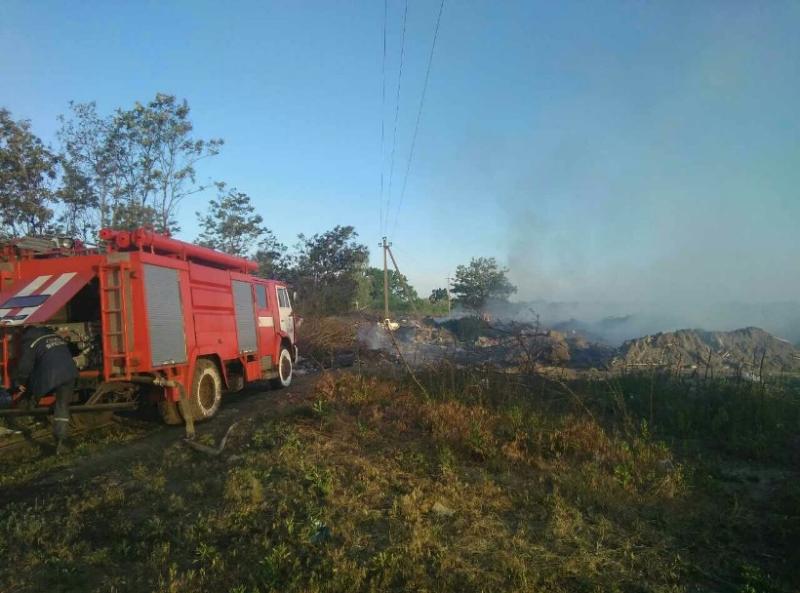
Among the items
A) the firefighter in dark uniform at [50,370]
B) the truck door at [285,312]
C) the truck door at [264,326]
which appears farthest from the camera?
the truck door at [285,312]

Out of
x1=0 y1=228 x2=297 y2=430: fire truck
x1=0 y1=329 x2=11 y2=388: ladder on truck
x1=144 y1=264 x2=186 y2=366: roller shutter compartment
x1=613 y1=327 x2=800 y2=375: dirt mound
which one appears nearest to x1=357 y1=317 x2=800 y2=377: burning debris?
x1=613 y1=327 x2=800 y2=375: dirt mound

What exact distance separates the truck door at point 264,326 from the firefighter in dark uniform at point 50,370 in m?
5.14

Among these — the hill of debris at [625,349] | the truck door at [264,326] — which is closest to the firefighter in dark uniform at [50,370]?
the truck door at [264,326]

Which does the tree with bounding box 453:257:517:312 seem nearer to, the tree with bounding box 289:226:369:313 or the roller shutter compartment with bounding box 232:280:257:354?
the tree with bounding box 289:226:369:313

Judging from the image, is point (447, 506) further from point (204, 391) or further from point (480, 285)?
point (480, 285)

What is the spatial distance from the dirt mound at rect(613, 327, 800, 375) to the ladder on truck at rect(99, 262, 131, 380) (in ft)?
48.3

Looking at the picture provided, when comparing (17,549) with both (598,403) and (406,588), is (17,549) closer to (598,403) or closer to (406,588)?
(406,588)

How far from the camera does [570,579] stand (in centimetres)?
360

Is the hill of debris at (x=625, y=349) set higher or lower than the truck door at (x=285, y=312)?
lower

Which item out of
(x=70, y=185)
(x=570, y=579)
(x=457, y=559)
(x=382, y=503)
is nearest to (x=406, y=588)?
(x=457, y=559)

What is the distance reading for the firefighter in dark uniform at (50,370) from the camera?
21.9 feet

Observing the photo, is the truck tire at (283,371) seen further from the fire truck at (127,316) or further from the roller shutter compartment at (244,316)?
the fire truck at (127,316)

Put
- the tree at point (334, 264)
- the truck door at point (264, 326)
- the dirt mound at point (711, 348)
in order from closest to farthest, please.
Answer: the truck door at point (264, 326) < the dirt mound at point (711, 348) < the tree at point (334, 264)

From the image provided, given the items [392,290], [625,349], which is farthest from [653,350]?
[392,290]
